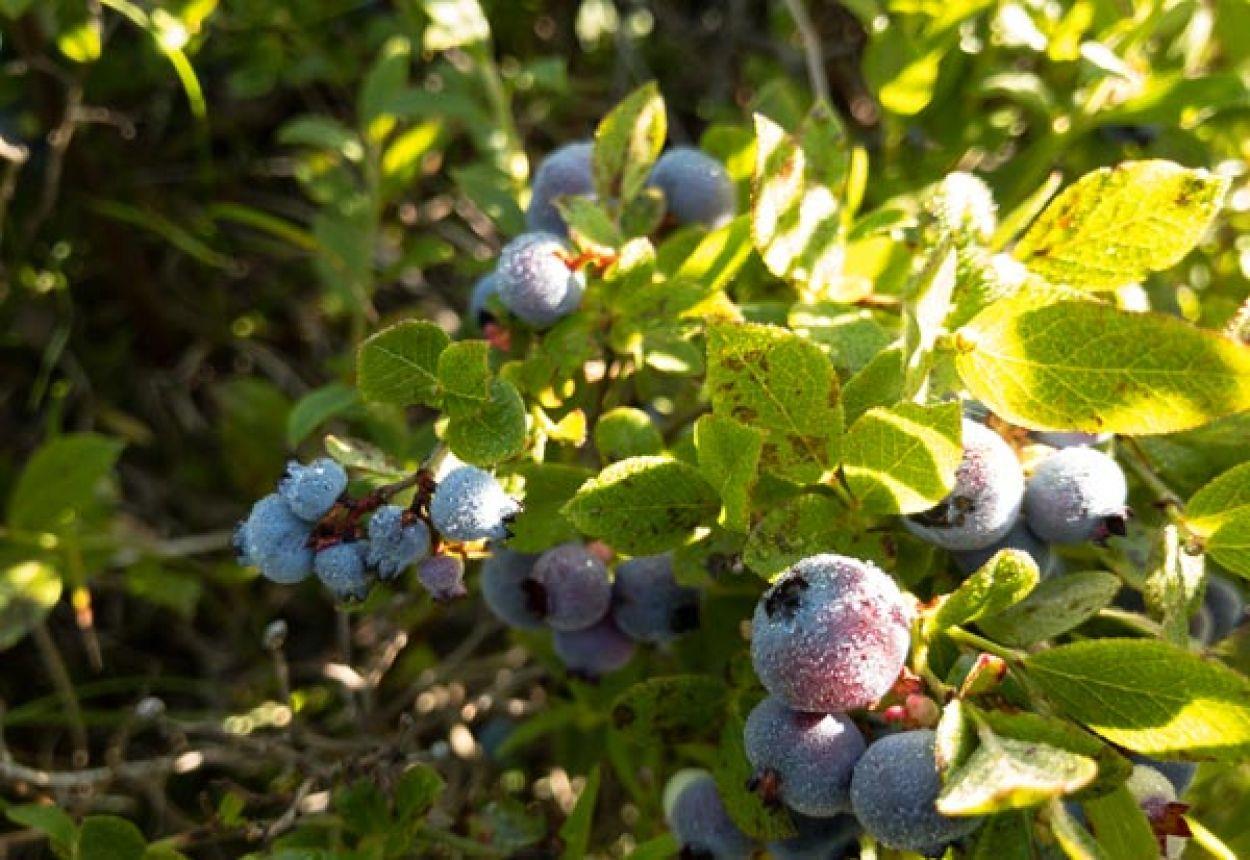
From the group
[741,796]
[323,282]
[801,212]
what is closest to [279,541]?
[741,796]

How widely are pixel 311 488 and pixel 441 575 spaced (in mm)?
144

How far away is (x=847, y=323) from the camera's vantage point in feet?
3.98

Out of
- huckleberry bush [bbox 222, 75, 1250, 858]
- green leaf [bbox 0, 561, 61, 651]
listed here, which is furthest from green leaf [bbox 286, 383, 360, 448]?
green leaf [bbox 0, 561, 61, 651]

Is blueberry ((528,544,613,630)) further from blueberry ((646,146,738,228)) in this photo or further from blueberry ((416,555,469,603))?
blueberry ((646,146,738,228))

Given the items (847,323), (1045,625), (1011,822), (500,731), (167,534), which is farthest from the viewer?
(167,534)

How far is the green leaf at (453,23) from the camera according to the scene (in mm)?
1716

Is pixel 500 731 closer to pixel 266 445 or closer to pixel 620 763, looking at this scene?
pixel 620 763

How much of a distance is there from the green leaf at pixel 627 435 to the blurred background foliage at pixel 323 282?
10.3 inches

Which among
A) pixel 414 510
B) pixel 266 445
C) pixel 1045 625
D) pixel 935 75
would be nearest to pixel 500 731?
pixel 266 445

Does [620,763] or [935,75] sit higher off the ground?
[935,75]

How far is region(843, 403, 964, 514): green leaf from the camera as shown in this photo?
96cm

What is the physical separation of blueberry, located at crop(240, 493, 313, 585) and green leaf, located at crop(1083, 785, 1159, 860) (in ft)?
2.37

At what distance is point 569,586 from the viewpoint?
4.20 feet

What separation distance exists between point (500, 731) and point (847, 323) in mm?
1008
